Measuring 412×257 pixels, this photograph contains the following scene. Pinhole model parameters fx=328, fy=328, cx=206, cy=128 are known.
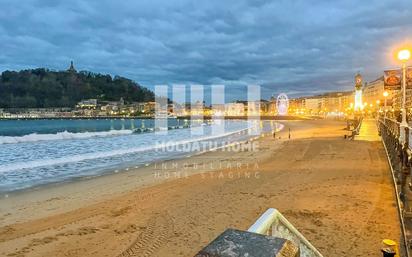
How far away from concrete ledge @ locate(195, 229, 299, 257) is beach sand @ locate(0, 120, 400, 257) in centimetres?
443

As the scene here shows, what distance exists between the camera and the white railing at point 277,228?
6.84 ft

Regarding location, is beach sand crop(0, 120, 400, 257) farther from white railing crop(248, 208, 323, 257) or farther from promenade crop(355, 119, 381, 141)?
promenade crop(355, 119, 381, 141)

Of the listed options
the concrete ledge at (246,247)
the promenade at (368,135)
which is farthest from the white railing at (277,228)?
the promenade at (368,135)

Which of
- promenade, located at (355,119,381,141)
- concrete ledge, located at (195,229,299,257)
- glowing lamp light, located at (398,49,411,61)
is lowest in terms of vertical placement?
promenade, located at (355,119,381,141)

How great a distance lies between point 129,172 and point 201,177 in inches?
153

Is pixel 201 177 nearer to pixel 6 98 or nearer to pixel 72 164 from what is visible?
pixel 72 164

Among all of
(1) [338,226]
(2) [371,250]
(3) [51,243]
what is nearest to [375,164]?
(1) [338,226]

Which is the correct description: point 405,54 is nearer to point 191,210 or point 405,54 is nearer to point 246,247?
point 191,210

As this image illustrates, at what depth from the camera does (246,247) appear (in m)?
1.50

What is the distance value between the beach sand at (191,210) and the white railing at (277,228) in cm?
351

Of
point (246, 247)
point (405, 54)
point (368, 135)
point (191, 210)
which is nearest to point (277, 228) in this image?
point (246, 247)

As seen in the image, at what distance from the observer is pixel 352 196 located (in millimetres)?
9156

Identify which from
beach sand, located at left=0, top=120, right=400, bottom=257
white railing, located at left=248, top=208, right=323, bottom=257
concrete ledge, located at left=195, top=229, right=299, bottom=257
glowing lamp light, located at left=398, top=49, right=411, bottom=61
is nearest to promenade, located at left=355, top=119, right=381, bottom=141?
beach sand, located at left=0, top=120, right=400, bottom=257

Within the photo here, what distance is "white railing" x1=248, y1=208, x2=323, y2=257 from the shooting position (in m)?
2.09
